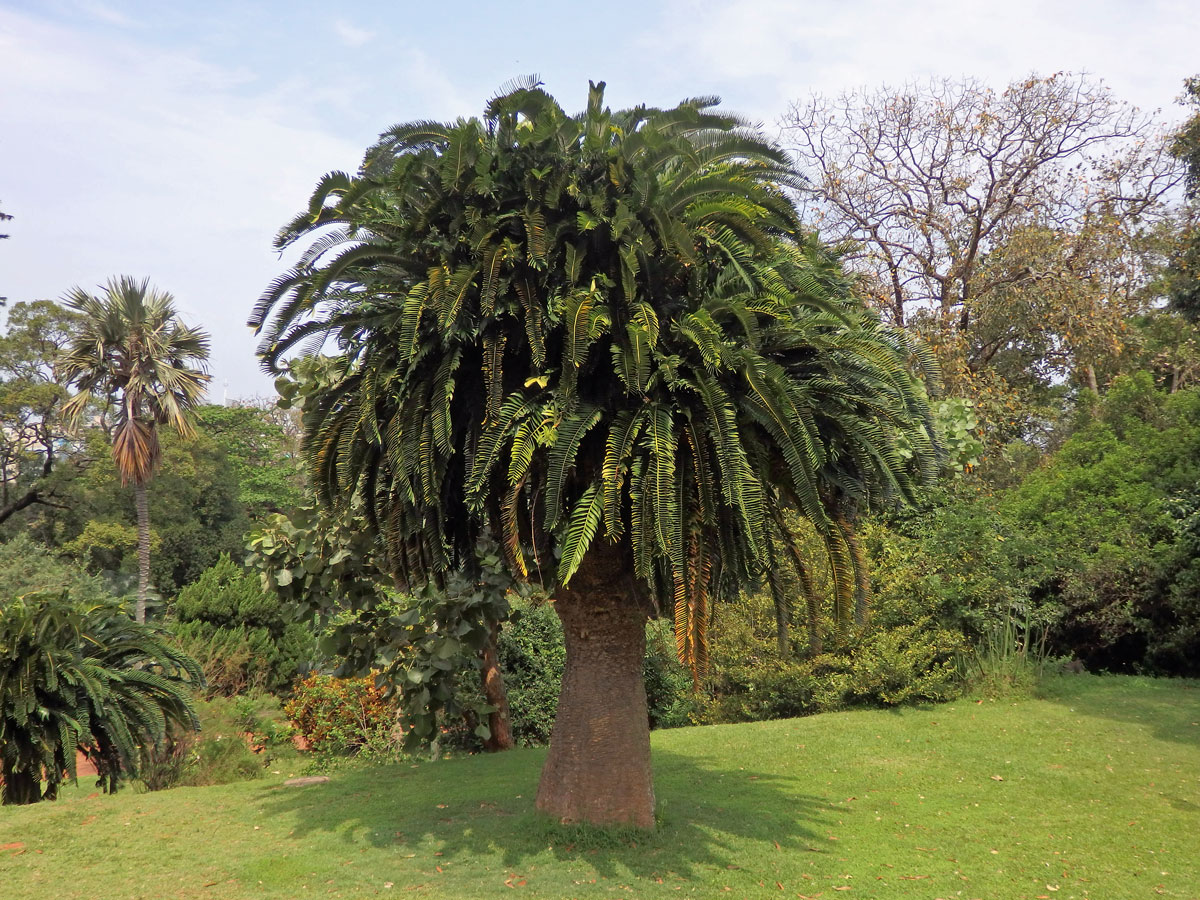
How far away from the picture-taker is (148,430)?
25219 mm

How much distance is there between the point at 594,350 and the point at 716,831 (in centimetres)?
389

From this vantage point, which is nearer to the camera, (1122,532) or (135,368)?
(1122,532)

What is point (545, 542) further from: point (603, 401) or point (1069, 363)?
point (1069, 363)

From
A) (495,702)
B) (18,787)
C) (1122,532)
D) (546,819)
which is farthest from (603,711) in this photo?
(1122,532)

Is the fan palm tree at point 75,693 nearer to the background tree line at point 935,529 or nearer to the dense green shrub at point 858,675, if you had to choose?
the background tree line at point 935,529

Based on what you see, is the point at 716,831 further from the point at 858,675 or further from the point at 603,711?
the point at 858,675

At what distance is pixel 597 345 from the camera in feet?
21.2

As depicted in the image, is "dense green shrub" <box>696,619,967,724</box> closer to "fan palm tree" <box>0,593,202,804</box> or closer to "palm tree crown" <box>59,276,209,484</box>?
"fan palm tree" <box>0,593,202,804</box>

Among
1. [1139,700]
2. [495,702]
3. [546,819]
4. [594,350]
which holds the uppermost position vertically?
[594,350]

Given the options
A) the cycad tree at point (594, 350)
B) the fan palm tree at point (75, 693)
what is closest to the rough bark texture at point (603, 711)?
the cycad tree at point (594, 350)

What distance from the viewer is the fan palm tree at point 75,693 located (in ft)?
30.9

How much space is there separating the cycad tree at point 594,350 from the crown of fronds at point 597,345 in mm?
19

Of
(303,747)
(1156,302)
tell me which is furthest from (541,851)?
(1156,302)

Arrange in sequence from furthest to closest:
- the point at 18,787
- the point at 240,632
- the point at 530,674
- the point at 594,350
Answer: the point at 240,632, the point at 530,674, the point at 18,787, the point at 594,350
